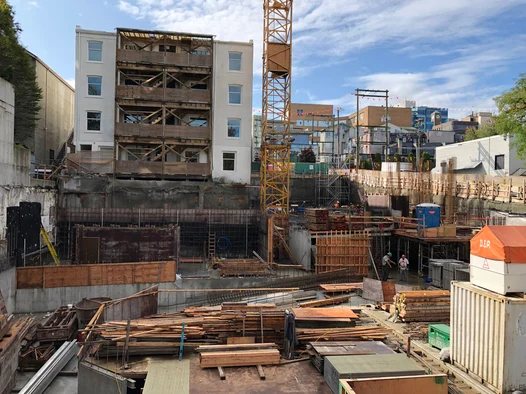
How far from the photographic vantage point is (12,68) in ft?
88.7

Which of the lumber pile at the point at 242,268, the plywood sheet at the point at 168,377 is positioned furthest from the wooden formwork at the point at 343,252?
the plywood sheet at the point at 168,377

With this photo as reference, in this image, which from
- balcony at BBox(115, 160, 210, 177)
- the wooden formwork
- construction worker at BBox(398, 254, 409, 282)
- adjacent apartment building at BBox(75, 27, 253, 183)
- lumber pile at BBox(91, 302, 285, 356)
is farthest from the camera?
adjacent apartment building at BBox(75, 27, 253, 183)

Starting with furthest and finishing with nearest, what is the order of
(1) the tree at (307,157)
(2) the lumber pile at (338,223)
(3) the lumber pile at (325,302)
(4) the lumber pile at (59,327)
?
(1) the tree at (307,157), (2) the lumber pile at (338,223), (4) the lumber pile at (59,327), (3) the lumber pile at (325,302)

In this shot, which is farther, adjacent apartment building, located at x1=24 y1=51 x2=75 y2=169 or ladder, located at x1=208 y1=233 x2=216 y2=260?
adjacent apartment building, located at x1=24 y1=51 x2=75 y2=169

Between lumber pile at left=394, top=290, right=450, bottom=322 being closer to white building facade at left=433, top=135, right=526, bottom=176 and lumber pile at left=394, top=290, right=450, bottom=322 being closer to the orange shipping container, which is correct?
the orange shipping container

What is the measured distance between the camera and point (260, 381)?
25.8 feet

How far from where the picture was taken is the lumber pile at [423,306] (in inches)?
448

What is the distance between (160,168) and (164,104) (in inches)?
215

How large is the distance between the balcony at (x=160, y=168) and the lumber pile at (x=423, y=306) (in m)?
24.4

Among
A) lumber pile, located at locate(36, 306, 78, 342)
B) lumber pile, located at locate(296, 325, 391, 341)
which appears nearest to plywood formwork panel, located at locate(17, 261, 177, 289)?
lumber pile, located at locate(36, 306, 78, 342)

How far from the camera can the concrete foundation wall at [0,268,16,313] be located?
16.8 meters

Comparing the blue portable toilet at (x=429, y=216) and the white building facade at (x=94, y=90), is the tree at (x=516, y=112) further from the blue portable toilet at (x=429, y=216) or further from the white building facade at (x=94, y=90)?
the white building facade at (x=94, y=90)

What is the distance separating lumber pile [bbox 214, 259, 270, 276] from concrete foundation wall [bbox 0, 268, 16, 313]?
31.7ft

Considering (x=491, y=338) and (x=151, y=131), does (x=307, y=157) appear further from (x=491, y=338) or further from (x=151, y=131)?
(x=491, y=338)
